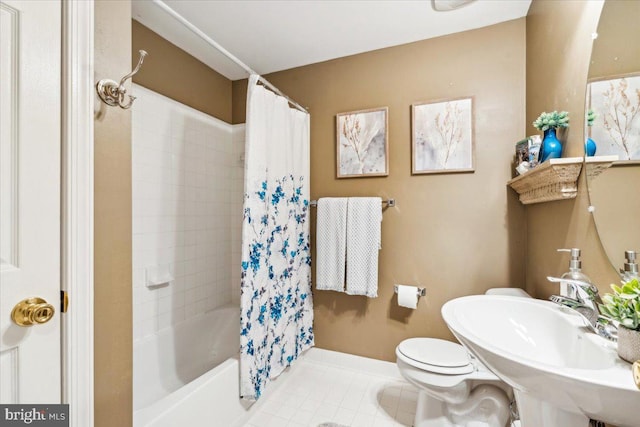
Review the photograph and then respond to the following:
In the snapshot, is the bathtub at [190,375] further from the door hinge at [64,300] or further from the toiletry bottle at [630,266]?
the toiletry bottle at [630,266]

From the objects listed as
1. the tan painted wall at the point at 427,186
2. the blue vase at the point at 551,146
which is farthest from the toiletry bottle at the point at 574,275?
the tan painted wall at the point at 427,186

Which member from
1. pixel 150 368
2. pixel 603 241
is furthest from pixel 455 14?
pixel 150 368

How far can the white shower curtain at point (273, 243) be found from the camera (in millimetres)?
1574

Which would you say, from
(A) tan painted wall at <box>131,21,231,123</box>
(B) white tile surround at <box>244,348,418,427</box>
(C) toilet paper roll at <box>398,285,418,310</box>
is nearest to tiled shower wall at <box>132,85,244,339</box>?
(A) tan painted wall at <box>131,21,231,123</box>

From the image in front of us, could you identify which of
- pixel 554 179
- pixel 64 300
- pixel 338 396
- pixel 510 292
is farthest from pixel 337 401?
pixel 554 179

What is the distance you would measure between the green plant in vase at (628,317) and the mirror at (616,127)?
23 centimetres

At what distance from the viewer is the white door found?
74 cm

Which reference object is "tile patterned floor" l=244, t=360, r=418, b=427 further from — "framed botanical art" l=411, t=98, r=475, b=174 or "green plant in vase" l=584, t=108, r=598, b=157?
"green plant in vase" l=584, t=108, r=598, b=157

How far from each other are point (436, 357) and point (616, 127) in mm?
1222

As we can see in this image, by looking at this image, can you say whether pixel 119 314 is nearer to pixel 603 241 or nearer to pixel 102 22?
pixel 102 22

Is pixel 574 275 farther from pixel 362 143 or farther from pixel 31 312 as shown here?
pixel 31 312

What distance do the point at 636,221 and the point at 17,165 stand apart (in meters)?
1.72

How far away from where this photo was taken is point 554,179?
1.23 metres

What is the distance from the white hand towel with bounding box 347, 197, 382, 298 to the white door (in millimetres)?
1547
